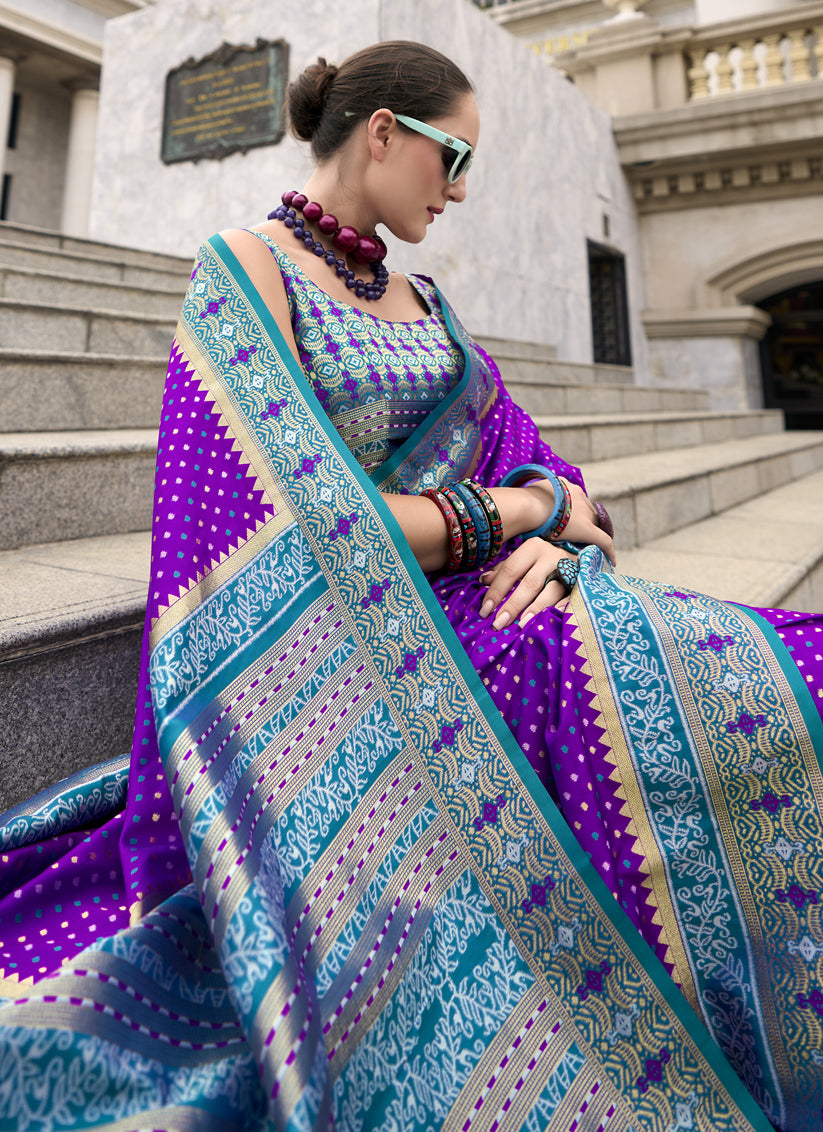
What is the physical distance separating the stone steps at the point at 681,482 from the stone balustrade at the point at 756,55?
190 inches

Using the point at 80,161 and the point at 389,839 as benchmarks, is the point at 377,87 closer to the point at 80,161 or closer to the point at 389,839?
the point at 389,839

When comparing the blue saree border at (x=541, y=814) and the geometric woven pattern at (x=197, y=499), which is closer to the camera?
the blue saree border at (x=541, y=814)

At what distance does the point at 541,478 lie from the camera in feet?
4.73

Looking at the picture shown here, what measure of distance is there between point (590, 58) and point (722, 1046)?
10.4 meters

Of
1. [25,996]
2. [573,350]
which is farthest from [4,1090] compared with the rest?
[573,350]

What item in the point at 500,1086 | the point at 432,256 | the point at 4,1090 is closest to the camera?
the point at 4,1090

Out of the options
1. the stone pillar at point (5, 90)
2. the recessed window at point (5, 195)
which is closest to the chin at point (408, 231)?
the stone pillar at point (5, 90)

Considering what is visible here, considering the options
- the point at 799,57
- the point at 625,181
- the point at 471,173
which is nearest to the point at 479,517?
the point at 471,173

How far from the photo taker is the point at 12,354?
2.40 metres

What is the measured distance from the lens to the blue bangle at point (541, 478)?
4.44 ft

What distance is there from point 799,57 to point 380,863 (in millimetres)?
9941

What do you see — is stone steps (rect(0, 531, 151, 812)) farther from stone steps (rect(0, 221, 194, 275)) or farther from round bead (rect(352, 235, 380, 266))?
stone steps (rect(0, 221, 194, 275))

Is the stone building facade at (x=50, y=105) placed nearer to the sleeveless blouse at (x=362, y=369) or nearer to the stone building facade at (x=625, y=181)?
the stone building facade at (x=625, y=181)

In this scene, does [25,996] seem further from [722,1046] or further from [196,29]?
[196,29]
